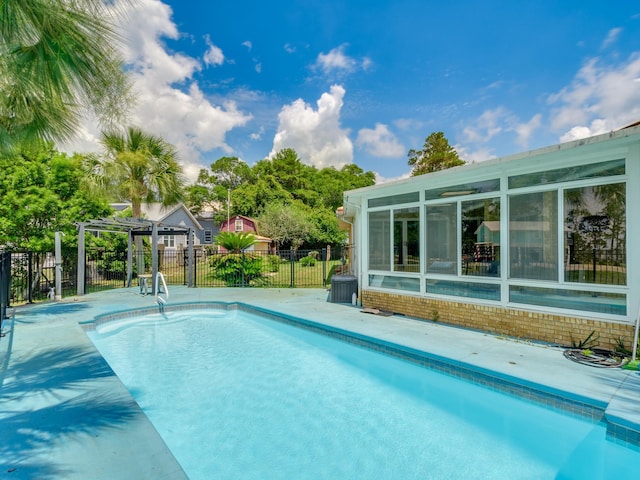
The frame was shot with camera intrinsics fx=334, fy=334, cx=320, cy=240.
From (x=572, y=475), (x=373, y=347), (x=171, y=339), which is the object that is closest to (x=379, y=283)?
(x=373, y=347)

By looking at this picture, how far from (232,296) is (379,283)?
5327 mm

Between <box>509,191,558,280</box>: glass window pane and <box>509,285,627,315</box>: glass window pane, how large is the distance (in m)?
0.25

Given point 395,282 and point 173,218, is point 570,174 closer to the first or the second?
point 395,282

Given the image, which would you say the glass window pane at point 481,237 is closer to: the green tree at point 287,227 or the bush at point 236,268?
the bush at point 236,268

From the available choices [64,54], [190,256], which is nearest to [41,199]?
[190,256]

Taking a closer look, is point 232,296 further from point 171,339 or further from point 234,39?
point 234,39

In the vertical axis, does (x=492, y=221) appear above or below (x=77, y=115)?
below

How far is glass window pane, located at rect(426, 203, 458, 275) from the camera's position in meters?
7.16

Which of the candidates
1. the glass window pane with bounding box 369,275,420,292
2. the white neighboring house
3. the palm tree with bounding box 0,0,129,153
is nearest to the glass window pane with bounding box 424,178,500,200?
the glass window pane with bounding box 369,275,420,292

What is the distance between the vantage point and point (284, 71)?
18969mm

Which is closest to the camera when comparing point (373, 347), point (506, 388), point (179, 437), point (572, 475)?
point (572, 475)

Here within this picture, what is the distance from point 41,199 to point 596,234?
49.8 ft

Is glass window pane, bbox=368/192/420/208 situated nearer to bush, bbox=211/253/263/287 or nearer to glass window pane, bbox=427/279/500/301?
glass window pane, bbox=427/279/500/301

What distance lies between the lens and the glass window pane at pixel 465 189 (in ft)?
21.2
